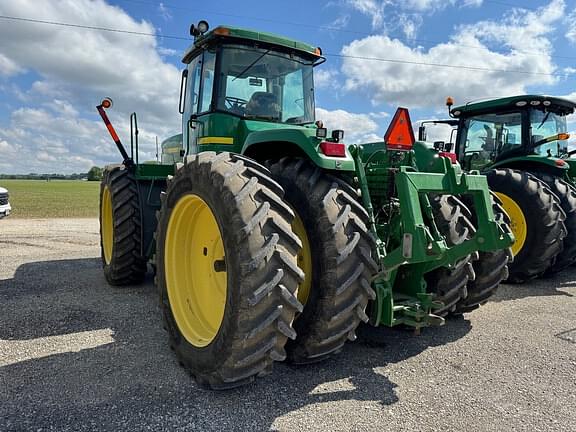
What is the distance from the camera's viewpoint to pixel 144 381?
2861 mm

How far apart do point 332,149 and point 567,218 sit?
4879 millimetres

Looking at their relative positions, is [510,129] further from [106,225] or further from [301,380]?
[106,225]

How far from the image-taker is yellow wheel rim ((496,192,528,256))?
5.83m

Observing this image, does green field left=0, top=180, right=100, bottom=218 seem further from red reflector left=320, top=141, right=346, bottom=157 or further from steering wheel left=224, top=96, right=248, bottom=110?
red reflector left=320, top=141, right=346, bottom=157

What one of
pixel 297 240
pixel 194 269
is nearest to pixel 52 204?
pixel 194 269

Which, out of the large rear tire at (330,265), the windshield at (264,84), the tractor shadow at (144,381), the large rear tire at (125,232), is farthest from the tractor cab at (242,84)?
the tractor shadow at (144,381)

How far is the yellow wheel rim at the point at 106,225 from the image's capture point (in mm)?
5695

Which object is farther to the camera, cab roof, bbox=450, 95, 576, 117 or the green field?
the green field

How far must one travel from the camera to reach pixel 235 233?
2.44 m

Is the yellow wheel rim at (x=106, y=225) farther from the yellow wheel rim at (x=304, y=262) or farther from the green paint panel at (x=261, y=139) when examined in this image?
the yellow wheel rim at (x=304, y=262)

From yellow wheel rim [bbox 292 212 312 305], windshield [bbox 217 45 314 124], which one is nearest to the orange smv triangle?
yellow wheel rim [bbox 292 212 312 305]

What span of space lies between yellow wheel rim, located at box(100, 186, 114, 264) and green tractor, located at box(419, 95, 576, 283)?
415 cm

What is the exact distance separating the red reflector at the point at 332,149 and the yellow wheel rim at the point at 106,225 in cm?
377

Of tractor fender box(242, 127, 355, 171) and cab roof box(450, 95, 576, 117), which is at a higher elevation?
cab roof box(450, 95, 576, 117)
